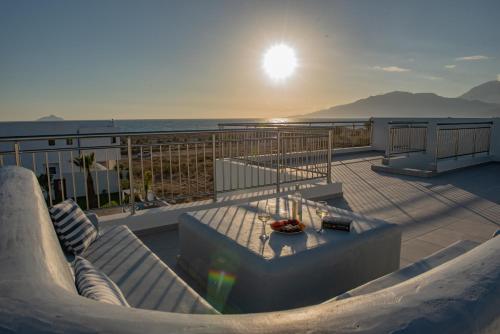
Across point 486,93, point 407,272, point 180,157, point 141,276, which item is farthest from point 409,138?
point 486,93

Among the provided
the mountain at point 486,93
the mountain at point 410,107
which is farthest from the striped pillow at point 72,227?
the mountain at point 486,93

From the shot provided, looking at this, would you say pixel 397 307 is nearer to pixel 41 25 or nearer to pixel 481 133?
pixel 481 133

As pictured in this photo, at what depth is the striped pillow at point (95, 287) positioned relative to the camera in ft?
4.29

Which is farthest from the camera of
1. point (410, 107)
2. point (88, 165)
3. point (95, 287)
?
point (410, 107)

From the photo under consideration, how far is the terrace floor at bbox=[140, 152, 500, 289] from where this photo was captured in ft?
12.0

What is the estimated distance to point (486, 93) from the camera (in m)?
122

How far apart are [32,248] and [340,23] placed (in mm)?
10827

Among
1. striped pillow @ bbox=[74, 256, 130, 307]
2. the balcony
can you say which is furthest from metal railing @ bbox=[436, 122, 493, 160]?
striped pillow @ bbox=[74, 256, 130, 307]

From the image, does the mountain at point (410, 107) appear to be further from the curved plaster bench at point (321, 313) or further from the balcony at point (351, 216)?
the curved plaster bench at point (321, 313)

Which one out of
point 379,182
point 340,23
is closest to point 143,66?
point 340,23

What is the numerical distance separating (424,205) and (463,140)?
522 cm

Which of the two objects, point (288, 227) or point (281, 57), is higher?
point (281, 57)

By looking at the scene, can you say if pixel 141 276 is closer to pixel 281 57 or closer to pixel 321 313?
pixel 321 313

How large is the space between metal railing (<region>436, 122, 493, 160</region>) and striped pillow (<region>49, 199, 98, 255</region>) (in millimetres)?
8207
